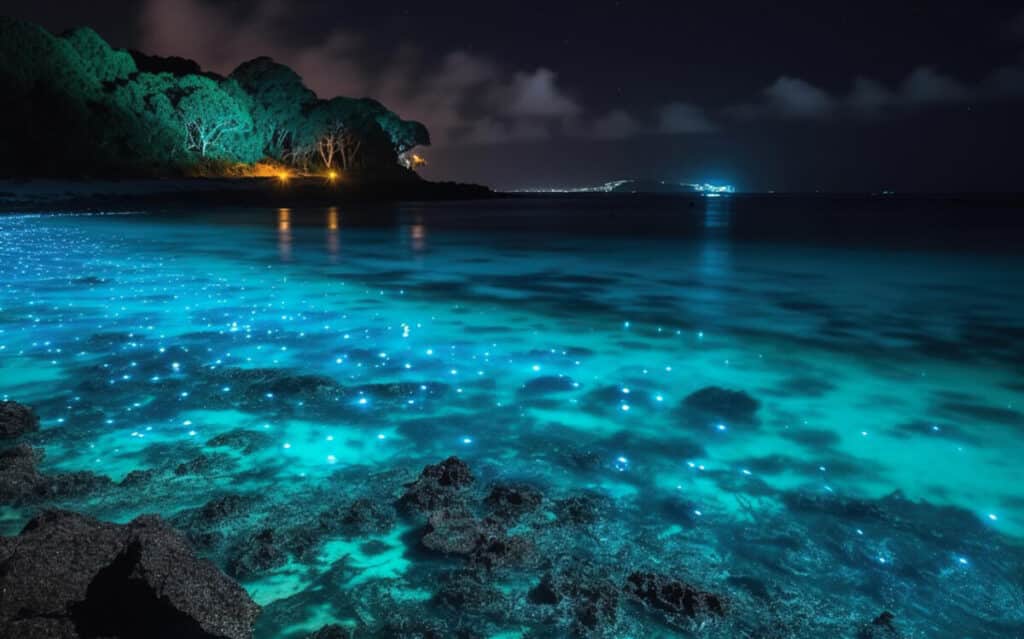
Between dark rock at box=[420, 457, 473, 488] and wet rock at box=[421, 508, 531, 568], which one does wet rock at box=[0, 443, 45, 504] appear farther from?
wet rock at box=[421, 508, 531, 568]

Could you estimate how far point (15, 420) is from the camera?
23.6ft

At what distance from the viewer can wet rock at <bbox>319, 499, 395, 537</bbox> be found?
544 centimetres

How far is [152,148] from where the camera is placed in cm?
6412

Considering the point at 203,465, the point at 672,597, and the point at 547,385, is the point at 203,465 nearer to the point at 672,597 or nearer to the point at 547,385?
the point at 672,597

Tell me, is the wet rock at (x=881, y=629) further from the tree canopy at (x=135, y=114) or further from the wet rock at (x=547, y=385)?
the tree canopy at (x=135, y=114)

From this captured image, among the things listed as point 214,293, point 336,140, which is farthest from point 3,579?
point 336,140

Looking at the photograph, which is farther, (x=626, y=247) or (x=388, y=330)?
(x=626, y=247)

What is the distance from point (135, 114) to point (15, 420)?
220 ft

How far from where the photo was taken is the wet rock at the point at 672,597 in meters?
4.41

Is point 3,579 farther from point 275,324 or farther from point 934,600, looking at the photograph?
point 275,324

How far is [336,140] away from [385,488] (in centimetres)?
9210

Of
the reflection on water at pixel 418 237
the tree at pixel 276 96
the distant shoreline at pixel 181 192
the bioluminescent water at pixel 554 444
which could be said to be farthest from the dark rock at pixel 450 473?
the tree at pixel 276 96

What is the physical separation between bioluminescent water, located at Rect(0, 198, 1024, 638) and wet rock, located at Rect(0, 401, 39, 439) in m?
0.22

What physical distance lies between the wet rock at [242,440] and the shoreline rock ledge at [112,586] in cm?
283
